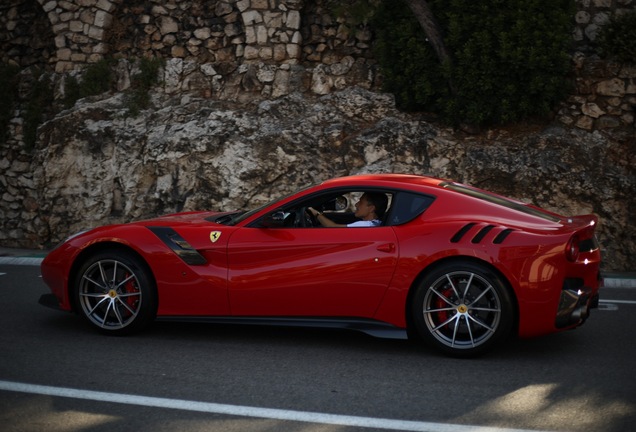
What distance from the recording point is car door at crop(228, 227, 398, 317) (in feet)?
20.2

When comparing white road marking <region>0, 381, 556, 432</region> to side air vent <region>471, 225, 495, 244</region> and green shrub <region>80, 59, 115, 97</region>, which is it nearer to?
side air vent <region>471, 225, 495, 244</region>

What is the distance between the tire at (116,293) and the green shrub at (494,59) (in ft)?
23.1

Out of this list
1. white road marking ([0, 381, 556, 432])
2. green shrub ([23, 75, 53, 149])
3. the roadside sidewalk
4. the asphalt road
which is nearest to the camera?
white road marking ([0, 381, 556, 432])

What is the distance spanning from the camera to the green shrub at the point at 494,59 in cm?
1198

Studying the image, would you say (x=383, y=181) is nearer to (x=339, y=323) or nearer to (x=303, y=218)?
(x=303, y=218)

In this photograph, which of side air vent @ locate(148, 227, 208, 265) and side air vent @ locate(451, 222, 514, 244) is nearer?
side air vent @ locate(451, 222, 514, 244)

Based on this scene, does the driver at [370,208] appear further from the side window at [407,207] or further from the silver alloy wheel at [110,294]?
the silver alloy wheel at [110,294]

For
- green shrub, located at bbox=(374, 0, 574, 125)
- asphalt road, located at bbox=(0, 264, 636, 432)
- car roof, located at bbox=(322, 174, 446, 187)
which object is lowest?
asphalt road, located at bbox=(0, 264, 636, 432)

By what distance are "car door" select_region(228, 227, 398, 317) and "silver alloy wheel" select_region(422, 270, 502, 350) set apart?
0.38 m

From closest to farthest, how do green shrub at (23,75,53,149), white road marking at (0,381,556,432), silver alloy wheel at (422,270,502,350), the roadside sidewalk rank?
1. white road marking at (0,381,556,432)
2. silver alloy wheel at (422,270,502,350)
3. the roadside sidewalk
4. green shrub at (23,75,53,149)

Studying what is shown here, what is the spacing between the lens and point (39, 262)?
37.0ft

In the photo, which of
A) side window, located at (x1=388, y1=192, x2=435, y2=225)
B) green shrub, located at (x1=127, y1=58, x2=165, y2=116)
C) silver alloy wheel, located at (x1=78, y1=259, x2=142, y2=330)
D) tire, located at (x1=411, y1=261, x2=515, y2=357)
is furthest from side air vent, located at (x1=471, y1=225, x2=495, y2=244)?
green shrub, located at (x1=127, y1=58, x2=165, y2=116)

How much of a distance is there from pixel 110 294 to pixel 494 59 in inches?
293

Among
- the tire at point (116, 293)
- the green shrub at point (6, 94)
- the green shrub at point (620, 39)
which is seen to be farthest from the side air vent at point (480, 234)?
the green shrub at point (6, 94)
